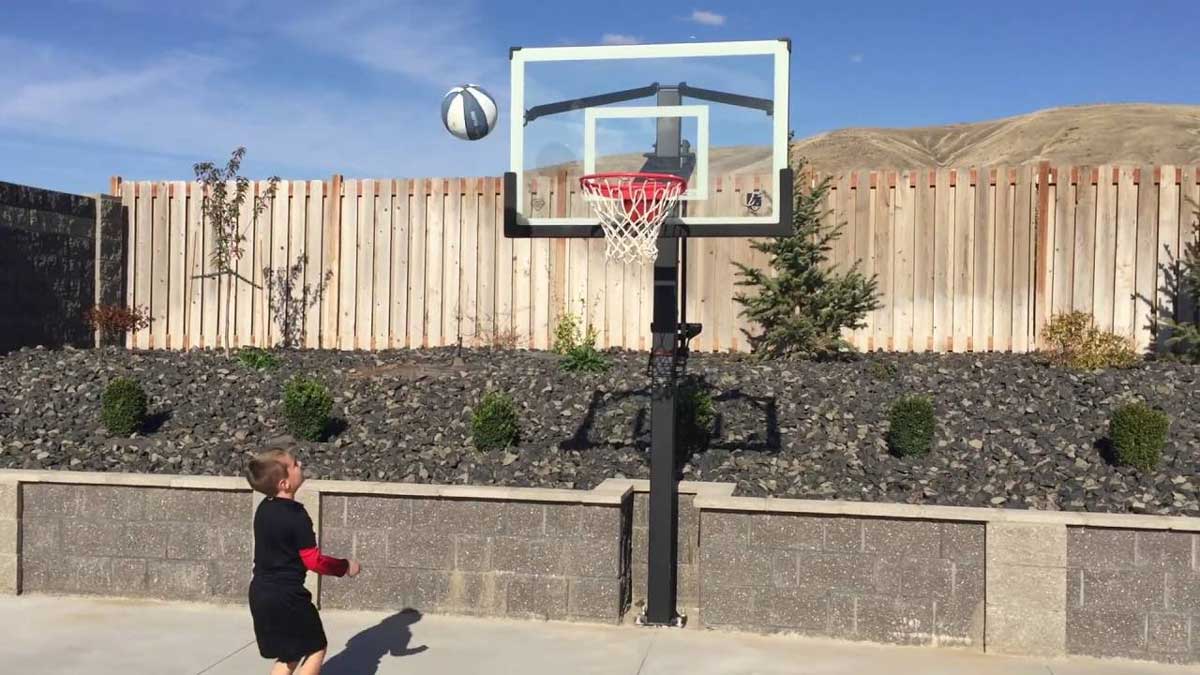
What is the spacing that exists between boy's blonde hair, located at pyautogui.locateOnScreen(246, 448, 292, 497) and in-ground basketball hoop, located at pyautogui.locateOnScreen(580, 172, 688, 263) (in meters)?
2.90

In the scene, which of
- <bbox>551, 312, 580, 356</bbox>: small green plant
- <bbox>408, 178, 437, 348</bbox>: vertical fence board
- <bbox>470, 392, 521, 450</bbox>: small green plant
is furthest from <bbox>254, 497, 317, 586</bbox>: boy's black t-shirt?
<bbox>408, 178, 437, 348</bbox>: vertical fence board

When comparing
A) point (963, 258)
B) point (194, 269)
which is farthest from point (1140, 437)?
point (194, 269)

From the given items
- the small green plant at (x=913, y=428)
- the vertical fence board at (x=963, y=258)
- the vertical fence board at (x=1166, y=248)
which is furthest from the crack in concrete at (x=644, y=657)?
the vertical fence board at (x=1166, y=248)

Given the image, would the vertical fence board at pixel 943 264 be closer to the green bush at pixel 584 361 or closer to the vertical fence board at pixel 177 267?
the green bush at pixel 584 361

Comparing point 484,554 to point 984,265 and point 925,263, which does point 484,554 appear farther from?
point 984,265

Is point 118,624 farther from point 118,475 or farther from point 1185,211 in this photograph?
point 1185,211

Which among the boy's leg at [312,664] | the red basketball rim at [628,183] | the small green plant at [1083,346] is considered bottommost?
the boy's leg at [312,664]

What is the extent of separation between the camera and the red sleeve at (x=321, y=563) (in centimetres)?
554

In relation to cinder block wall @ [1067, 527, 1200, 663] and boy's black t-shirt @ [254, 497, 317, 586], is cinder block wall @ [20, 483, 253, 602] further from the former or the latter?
cinder block wall @ [1067, 527, 1200, 663]

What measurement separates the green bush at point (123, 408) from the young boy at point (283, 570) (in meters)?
5.24

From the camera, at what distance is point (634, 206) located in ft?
25.5

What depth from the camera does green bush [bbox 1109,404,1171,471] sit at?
8891 mm

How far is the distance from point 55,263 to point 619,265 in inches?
278

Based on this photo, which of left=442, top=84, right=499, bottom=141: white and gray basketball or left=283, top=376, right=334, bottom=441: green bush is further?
left=442, top=84, right=499, bottom=141: white and gray basketball
